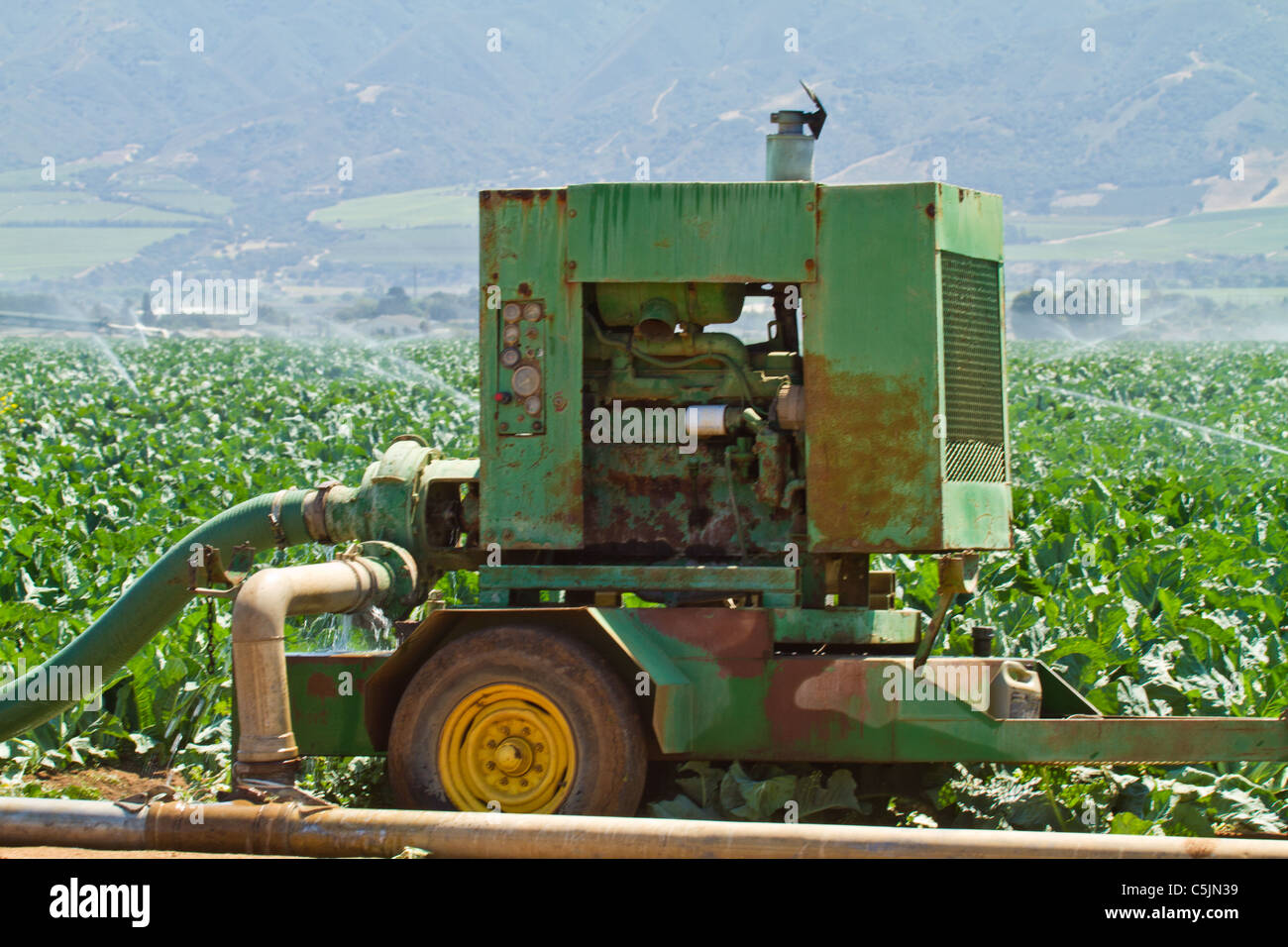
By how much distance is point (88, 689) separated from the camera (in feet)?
23.6

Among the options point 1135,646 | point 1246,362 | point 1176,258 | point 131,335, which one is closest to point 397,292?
point 131,335

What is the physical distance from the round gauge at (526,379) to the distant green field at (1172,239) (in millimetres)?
152787

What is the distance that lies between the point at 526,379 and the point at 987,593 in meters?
4.26

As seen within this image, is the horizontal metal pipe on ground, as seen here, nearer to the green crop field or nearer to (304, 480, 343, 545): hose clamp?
the green crop field

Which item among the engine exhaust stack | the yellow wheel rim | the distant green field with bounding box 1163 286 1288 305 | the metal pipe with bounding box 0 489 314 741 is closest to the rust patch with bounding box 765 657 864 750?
the yellow wheel rim

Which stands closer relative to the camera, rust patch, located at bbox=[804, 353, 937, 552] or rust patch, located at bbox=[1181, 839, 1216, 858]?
rust patch, located at bbox=[1181, 839, 1216, 858]

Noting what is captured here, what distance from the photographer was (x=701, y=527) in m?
6.76

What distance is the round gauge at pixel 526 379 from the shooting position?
6500mm

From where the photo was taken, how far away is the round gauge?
21.3 ft

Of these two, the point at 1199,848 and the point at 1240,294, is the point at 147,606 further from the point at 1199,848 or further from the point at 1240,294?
the point at 1240,294

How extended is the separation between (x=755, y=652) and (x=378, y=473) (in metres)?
1.97

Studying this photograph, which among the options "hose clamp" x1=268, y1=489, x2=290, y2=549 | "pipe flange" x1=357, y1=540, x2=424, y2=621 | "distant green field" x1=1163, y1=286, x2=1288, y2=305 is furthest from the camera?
"distant green field" x1=1163, y1=286, x2=1288, y2=305

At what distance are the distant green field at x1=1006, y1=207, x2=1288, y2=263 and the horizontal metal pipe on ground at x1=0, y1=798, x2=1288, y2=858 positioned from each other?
153781mm

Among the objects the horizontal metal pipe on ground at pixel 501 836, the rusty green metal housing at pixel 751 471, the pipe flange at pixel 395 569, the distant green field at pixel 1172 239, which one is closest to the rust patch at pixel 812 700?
the rusty green metal housing at pixel 751 471
